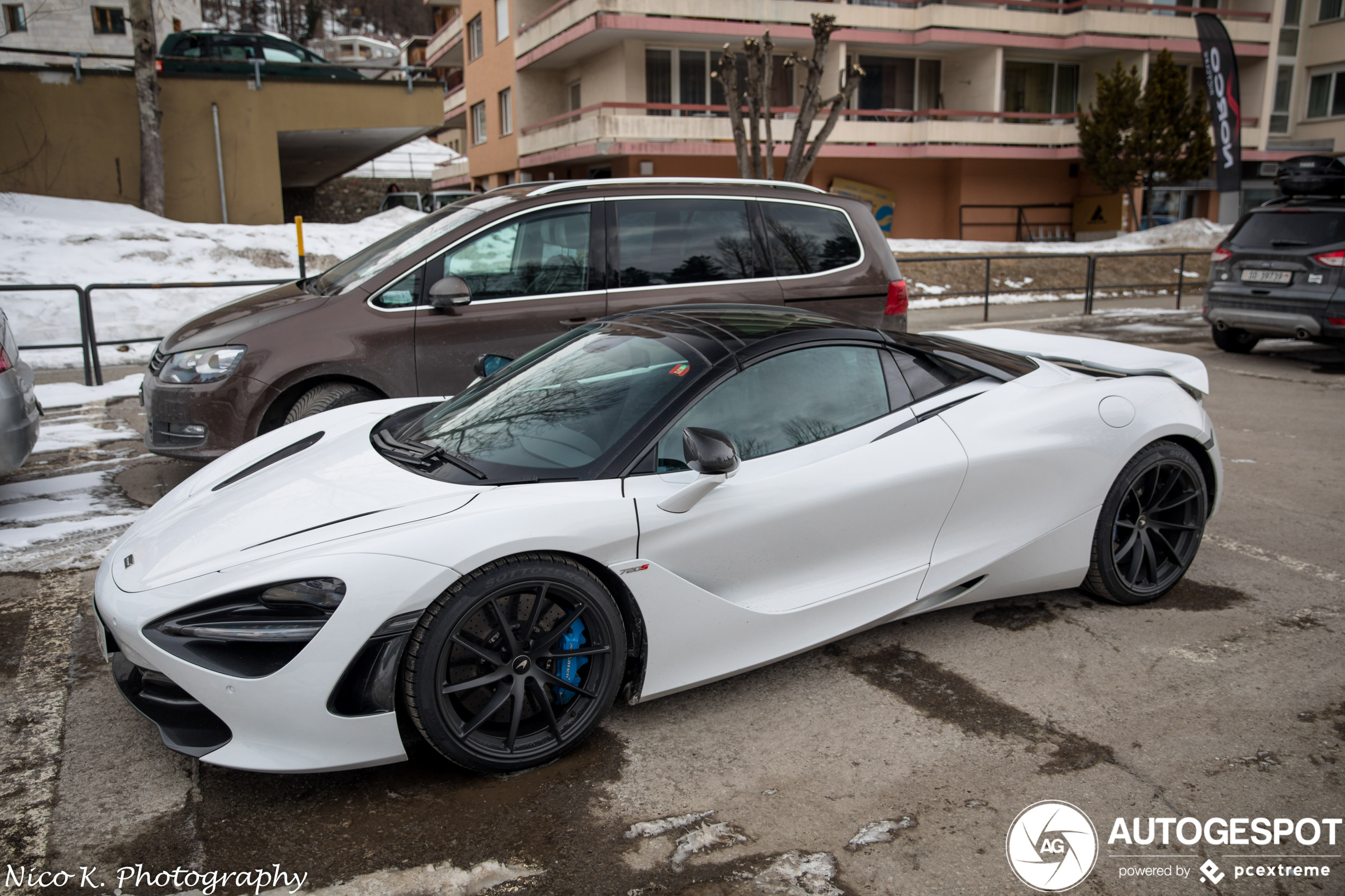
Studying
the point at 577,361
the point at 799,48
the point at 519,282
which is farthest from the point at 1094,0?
the point at 577,361

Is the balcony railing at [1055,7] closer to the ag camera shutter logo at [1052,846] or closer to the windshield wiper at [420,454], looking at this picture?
the windshield wiper at [420,454]

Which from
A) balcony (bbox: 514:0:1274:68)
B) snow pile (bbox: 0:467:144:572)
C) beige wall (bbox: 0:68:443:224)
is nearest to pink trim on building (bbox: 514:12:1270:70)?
balcony (bbox: 514:0:1274:68)

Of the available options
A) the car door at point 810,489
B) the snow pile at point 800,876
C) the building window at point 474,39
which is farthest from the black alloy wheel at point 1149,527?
the building window at point 474,39

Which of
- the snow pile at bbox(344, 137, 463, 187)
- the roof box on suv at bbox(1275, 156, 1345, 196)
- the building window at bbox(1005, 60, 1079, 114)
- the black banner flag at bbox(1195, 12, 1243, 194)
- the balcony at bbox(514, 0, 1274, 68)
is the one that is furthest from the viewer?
the snow pile at bbox(344, 137, 463, 187)

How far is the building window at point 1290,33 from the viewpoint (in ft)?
121

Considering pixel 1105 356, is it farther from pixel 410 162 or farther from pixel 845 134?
pixel 410 162

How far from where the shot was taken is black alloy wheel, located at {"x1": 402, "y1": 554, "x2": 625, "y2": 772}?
2.77 metres

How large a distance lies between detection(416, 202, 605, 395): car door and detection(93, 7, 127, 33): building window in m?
39.4

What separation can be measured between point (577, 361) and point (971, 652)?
1.93 m

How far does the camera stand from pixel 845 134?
28953mm

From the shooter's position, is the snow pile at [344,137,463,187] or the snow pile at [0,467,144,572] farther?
the snow pile at [344,137,463,187]

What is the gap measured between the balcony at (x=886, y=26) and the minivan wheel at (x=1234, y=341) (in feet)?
62.8

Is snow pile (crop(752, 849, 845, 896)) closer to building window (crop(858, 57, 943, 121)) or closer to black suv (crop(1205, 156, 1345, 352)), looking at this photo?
black suv (crop(1205, 156, 1345, 352))

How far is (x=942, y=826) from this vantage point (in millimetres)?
2719
